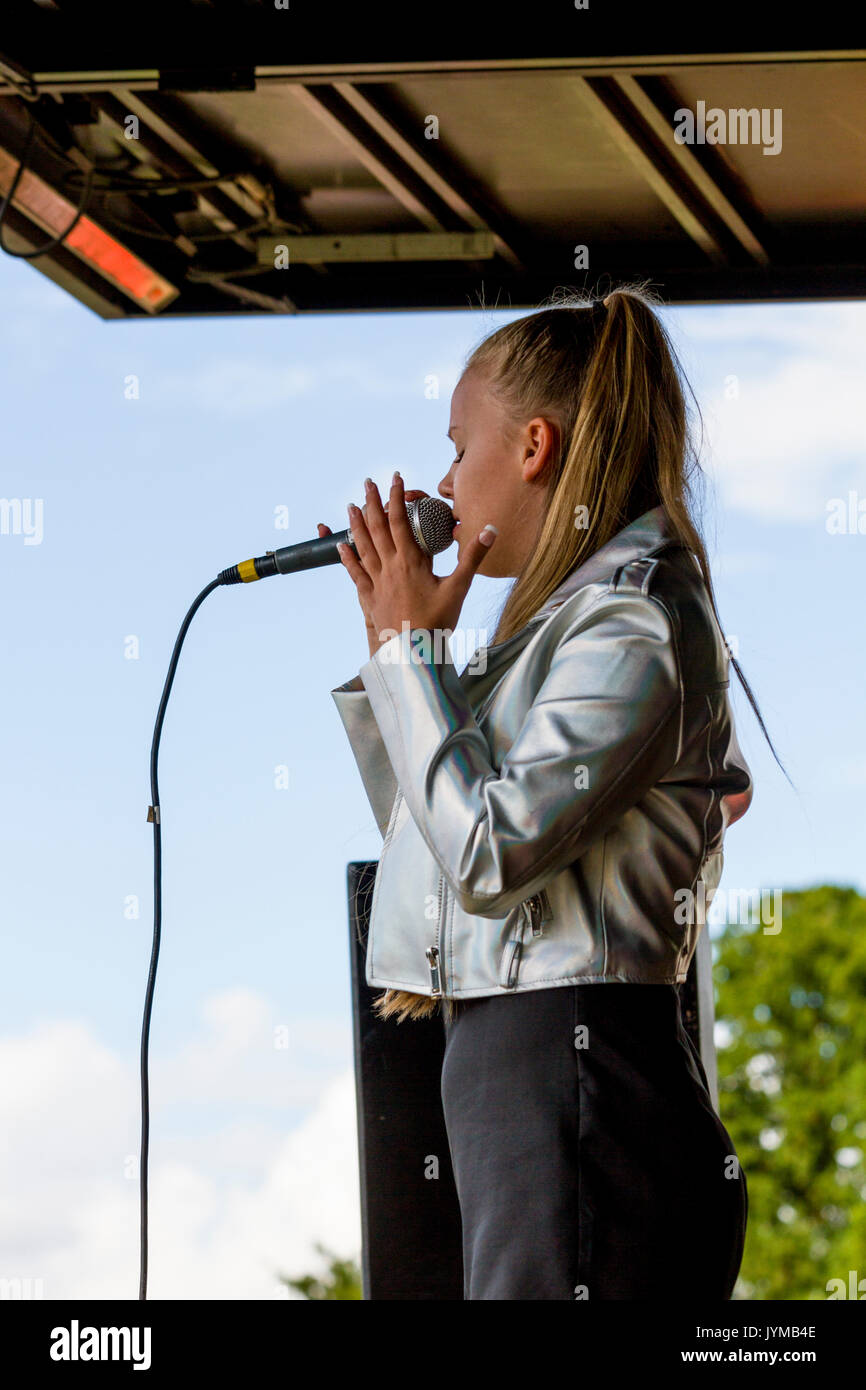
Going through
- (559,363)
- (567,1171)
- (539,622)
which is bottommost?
(567,1171)

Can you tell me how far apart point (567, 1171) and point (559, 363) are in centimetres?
75

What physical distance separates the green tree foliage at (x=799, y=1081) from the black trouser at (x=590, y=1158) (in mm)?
13748

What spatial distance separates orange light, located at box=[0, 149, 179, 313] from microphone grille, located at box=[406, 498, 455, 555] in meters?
1.49

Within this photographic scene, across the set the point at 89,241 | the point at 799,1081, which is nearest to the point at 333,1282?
the point at 799,1081

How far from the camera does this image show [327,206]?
293 cm

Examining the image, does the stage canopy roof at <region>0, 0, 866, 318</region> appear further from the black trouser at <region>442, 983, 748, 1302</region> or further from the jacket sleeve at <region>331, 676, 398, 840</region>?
the black trouser at <region>442, 983, 748, 1302</region>

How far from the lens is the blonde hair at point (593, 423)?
138 cm

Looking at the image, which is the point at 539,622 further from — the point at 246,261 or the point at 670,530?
the point at 246,261

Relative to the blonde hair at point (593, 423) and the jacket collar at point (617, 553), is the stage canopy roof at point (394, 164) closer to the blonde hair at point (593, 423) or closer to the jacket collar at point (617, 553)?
the blonde hair at point (593, 423)

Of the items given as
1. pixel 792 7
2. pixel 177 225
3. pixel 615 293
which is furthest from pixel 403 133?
pixel 615 293

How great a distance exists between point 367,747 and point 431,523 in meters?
0.27

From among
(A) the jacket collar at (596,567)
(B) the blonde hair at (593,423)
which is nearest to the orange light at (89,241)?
(B) the blonde hair at (593,423)

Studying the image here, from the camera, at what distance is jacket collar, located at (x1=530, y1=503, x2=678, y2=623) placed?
131cm

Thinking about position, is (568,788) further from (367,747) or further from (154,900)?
(154,900)
